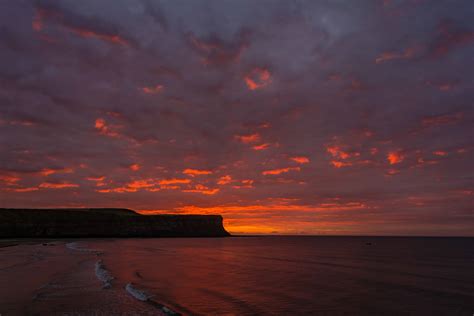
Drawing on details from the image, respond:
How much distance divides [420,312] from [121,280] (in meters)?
21.5

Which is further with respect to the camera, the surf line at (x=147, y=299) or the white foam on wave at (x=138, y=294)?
the white foam on wave at (x=138, y=294)

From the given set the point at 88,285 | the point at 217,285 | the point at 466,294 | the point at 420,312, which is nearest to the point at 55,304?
the point at 88,285

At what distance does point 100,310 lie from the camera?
1678cm

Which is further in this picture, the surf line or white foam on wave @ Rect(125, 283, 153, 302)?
white foam on wave @ Rect(125, 283, 153, 302)

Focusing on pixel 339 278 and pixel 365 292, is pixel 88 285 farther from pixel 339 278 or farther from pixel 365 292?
pixel 339 278

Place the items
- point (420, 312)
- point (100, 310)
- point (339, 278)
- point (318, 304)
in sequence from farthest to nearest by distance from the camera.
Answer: point (339, 278) < point (318, 304) < point (420, 312) < point (100, 310)

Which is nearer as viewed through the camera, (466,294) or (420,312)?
(420,312)

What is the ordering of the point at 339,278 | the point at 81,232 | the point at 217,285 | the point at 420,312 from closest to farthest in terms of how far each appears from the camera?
the point at 420,312, the point at 217,285, the point at 339,278, the point at 81,232

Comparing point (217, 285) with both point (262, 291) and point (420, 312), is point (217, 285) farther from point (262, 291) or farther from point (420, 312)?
point (420, 312)

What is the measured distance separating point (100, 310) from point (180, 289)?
337 inches

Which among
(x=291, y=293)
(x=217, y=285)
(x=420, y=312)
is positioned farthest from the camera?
(x=217, y=285)

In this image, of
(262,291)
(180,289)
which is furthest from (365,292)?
(180,289)

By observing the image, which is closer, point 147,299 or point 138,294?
point 147,299

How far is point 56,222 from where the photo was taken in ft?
607
